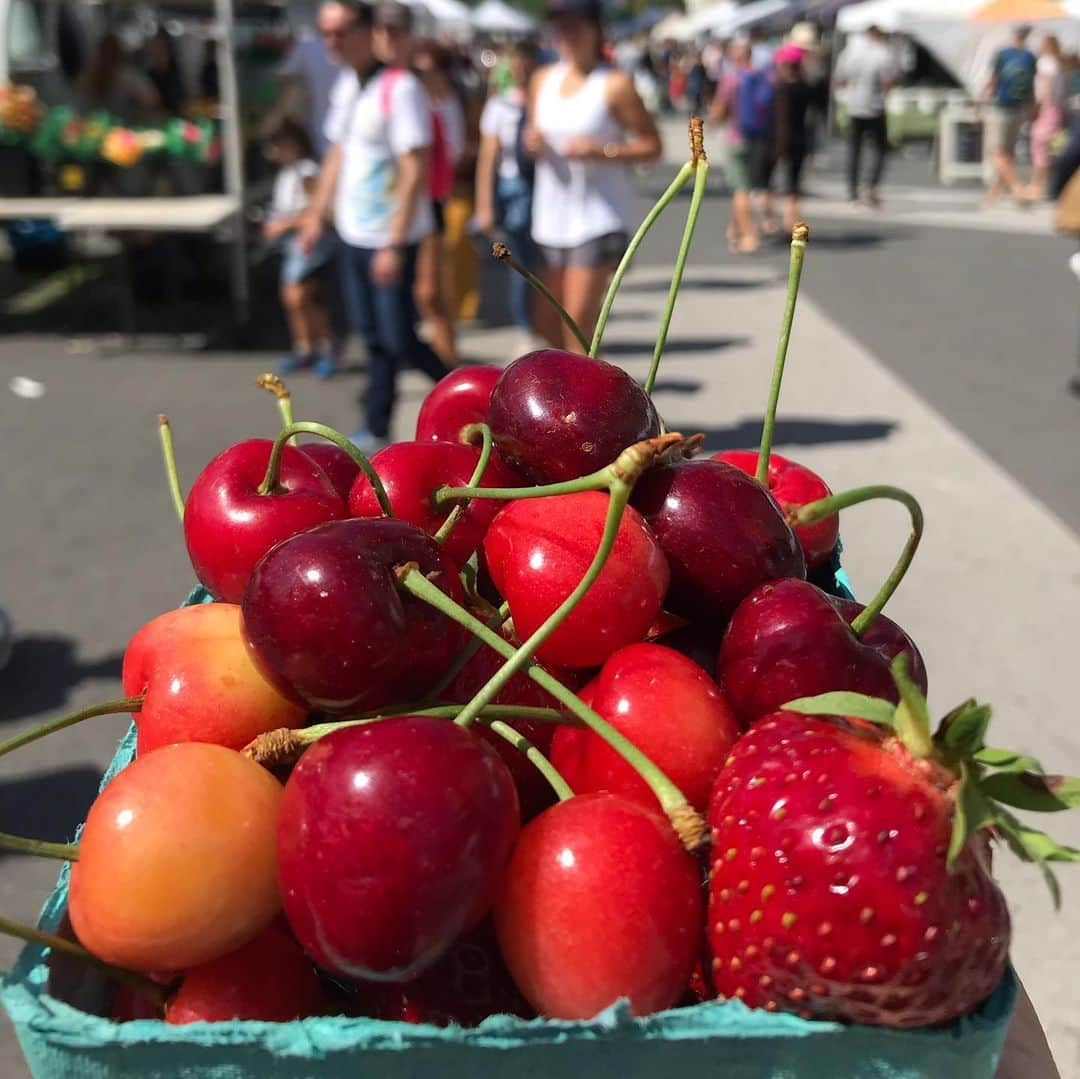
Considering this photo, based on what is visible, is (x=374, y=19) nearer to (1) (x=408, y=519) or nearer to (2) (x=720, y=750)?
(1) (x=408, y=519)

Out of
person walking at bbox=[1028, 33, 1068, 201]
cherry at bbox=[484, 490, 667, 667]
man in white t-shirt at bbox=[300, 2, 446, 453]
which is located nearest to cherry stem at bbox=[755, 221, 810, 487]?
cherry at bbox=[484, 490, 667, 667]

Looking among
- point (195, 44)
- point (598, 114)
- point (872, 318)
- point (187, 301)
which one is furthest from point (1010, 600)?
point (195, 44)

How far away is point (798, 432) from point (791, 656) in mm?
4731

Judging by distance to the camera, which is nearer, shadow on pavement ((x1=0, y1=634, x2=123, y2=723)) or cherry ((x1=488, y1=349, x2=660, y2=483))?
cherry ((x1=488, y1=349, x2=660, y2=483))

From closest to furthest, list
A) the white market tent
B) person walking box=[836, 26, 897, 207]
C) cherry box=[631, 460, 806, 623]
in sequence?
1. cherry box=[631, 460, 806, 623]
2. person walking box=[836, 26, 897, 207]
3. the white market tent

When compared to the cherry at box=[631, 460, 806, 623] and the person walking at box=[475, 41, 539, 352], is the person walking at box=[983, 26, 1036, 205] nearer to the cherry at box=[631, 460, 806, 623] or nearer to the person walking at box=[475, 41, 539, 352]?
the person walking at box=[475, 41, 539, 352]

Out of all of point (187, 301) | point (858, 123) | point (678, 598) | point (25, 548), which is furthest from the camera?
point (858, 123)

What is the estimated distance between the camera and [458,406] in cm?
153

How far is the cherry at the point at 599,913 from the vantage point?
87cm

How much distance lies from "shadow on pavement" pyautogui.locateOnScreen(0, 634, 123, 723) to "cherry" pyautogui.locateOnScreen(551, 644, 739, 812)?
265 cm

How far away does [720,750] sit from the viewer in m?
1.03

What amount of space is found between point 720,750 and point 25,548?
3956 mm

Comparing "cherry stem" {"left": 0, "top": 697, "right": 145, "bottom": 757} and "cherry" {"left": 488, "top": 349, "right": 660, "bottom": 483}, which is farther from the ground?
"cherry" {"left": 488, "top": 349, "right": 660, "bottom": 483}

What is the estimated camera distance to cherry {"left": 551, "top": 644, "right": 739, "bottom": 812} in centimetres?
100
